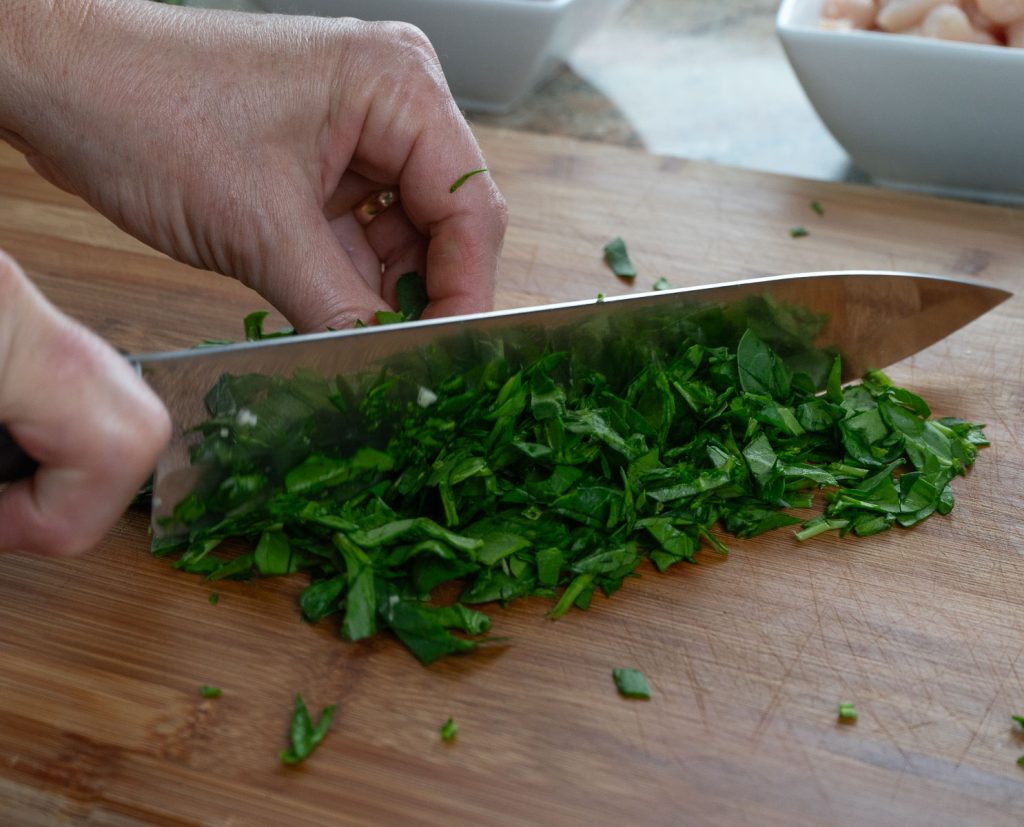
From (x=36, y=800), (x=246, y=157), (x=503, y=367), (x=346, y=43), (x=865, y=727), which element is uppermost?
(x=346, y=43)

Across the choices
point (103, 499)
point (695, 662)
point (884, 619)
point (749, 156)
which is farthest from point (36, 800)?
point (749, 156)

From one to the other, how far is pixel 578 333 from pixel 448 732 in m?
0.65

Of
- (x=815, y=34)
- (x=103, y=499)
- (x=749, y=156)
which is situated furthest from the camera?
(x=749, y=156)

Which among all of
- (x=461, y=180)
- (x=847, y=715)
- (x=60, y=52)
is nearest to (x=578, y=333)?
(x=461, y=180)

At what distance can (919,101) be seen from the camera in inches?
94.7

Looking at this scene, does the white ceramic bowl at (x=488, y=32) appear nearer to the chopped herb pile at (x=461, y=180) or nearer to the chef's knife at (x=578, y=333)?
the chopped herb pile at (x=461, y=180)

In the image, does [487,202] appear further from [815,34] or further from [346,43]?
[815,34]

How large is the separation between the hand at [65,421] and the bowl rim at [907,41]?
1.84 meters

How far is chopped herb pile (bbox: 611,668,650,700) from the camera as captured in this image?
1336mm

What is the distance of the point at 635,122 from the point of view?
299 cm

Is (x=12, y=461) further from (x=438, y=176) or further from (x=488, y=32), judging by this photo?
(x=488, y=32)

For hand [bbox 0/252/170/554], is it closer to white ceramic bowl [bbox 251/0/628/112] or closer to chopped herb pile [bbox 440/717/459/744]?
chopped herb pile [bbox 440/717/459/744]

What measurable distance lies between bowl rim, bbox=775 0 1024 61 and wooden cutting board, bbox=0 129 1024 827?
0.97 m

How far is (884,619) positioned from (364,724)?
0.72 meters
